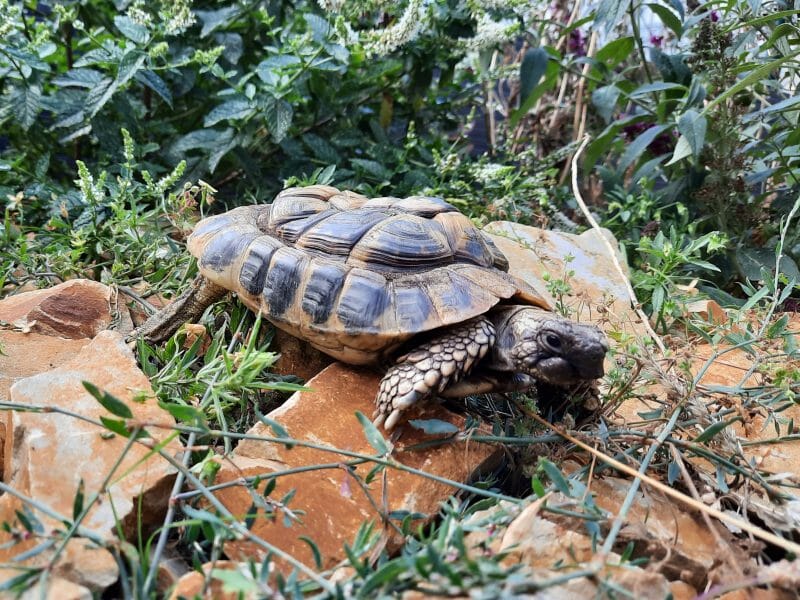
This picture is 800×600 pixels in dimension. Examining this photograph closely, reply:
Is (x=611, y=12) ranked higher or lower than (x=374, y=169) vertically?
higher

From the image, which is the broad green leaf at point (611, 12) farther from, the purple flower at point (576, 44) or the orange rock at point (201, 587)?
the orange rock at point (201, 587)

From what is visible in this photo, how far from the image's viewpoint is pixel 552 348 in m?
1.48

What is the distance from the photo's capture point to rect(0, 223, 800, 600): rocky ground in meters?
1.02

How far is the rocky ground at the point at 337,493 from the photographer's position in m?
1.02

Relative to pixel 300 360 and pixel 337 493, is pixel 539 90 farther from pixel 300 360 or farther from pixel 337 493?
pixel 337 493

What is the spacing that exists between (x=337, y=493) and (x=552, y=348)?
0.60 metres

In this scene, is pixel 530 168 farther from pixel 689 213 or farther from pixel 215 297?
pixel 215 297

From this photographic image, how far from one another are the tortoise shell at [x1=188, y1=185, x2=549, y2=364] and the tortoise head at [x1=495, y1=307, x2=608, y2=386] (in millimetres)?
106

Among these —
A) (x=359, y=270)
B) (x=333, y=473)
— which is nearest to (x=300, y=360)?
(x=359, y=270)

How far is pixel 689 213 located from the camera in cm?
292

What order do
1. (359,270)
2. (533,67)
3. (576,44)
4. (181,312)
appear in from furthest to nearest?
(576,44)
(533,67)
(181,312)
(359,270)

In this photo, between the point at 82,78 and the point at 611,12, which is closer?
the point at 611,12

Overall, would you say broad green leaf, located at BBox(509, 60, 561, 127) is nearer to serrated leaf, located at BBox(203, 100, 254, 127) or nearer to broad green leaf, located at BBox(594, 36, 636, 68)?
broad green leaf, located at BBox(594, 36, 636, 68)

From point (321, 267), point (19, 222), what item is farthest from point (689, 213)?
point (19, 222)
